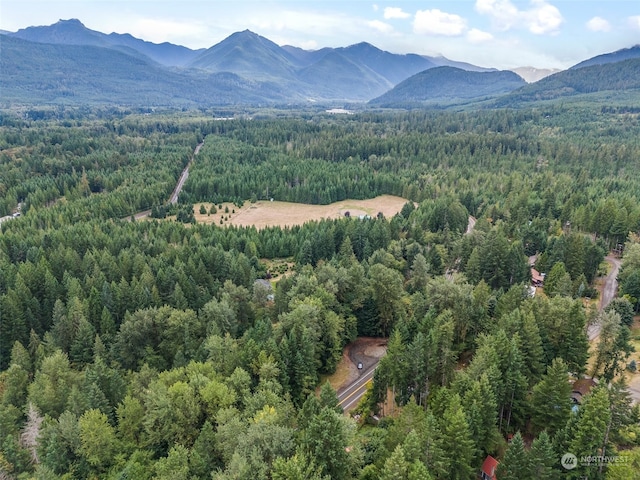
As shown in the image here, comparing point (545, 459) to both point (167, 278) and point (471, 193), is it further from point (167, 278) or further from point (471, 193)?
point (471, 193)

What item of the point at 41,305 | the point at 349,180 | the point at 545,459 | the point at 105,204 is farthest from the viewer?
the point at 349,180

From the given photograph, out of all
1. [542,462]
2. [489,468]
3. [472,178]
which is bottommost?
[489,468]

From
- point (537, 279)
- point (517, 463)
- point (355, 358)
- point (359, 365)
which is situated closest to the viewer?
point (517, 463)

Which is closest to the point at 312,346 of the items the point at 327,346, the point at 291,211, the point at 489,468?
the point at 327,346

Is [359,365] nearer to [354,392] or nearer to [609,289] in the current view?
[354,392]

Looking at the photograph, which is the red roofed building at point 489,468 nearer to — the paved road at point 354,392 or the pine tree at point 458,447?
the pine tree at point 458,447

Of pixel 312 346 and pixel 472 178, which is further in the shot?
pixel 472 178

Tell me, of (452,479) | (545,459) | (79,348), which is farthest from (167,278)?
(545,459)
